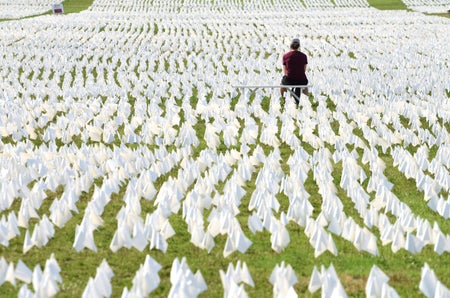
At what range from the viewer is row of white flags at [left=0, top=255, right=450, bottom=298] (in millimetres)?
4965

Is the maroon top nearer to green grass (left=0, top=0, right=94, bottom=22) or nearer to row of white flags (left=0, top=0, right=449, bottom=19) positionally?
row of white flags (left=0, top=0, right=449, bottom=19)

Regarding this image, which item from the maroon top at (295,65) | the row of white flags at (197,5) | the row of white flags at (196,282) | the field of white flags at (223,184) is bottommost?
the row of white flags at (196,282)

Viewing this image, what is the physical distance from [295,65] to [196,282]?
9898mm

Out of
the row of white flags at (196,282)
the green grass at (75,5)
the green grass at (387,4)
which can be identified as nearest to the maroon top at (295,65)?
the row of white flags at (196,282)

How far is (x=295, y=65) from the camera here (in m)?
14.5

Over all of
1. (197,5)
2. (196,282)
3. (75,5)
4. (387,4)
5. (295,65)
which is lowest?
(196,282)

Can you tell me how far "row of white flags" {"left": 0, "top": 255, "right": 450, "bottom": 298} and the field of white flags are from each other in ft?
0.05

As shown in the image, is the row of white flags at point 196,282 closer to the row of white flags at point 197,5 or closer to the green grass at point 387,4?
the row of white flags at point 197,5

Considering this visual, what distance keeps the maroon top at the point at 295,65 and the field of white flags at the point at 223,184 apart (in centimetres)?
66

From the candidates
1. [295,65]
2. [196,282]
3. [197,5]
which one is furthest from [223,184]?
[197,5]

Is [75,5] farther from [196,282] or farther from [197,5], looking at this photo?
[196,282]

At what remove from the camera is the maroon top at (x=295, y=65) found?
14375 mm

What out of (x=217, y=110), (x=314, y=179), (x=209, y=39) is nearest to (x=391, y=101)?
(x=217, y=110)

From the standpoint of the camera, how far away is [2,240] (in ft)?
21.4
